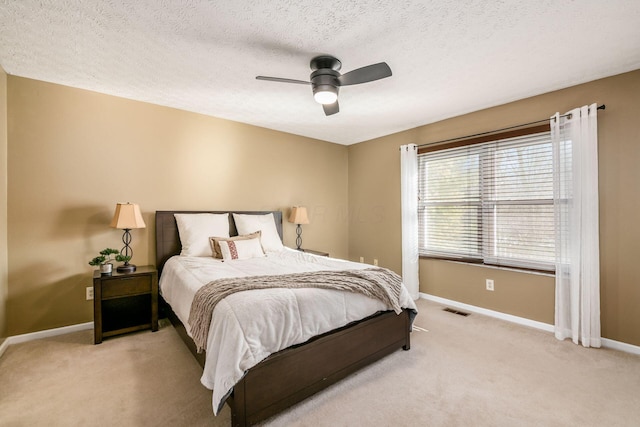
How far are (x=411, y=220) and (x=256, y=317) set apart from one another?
9.75ft

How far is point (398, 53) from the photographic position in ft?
7.45

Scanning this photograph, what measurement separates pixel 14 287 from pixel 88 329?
2.40 ft

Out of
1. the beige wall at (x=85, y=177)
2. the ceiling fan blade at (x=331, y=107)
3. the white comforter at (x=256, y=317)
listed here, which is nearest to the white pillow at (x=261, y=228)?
the beige wall at (x=85, y=177)

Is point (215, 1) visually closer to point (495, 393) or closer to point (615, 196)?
point (495, 393)

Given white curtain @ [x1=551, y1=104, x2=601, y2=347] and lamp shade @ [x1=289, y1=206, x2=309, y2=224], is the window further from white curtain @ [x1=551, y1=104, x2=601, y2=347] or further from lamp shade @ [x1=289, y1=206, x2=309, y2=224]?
lamp shade @ [x1=289, y1=206, x2=309, y2=224]

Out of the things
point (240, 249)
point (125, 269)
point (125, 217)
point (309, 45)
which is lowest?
point (125, 269)

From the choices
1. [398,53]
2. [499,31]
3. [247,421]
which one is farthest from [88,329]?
[499,31]

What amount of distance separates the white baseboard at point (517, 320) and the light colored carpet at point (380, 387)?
0.12 metres

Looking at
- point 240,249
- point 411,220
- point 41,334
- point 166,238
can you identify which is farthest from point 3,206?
point 411,220

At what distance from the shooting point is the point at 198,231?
10.8ft

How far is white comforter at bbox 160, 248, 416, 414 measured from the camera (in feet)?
5.01

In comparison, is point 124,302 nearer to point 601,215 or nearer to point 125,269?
point 125,269

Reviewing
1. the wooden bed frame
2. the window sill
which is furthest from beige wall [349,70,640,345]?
the wooden bed frame

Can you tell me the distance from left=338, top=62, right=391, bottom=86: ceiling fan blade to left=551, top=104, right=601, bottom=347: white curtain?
199 centimetres
